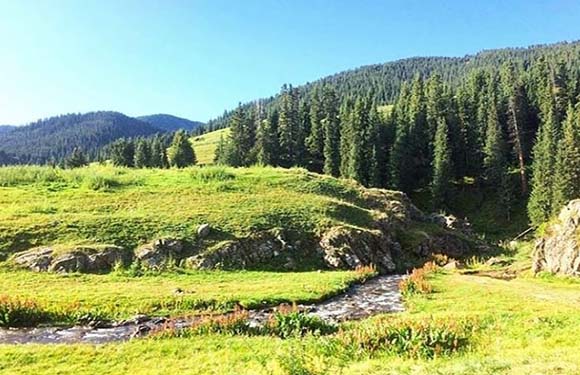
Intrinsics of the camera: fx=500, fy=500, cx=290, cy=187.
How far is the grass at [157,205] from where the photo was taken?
1497 inches

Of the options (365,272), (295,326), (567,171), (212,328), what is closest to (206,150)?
(567,171)

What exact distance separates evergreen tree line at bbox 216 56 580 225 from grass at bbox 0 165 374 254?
93.5 ft

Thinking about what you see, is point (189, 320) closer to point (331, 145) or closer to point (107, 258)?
point (107, 258)

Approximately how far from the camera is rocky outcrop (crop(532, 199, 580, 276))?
35.6 meters

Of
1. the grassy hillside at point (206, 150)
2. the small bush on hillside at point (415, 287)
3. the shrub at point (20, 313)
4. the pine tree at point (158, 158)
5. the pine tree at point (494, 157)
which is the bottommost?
the small bush on hillside at point (415, 287)

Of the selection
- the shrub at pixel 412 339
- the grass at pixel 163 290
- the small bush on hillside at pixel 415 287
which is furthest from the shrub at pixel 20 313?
the small bush on hillside at pixel 415 287

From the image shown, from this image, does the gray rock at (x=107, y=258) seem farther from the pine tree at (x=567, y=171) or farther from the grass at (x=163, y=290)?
the pine tree at (x=567, y=171)

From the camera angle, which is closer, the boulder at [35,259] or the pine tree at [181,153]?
the boulder at [35,259]

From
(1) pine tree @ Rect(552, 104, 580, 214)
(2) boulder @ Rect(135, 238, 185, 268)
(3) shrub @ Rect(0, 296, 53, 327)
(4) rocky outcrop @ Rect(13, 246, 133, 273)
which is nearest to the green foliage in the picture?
(3) shrub @ Rect(0, 296, 53, 327)

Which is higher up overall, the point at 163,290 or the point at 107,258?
the point at 107,258

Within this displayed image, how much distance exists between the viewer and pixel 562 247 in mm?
37219

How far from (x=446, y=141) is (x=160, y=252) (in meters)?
64.6

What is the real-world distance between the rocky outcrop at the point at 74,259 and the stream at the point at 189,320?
10.7 m

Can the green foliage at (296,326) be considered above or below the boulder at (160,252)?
below
